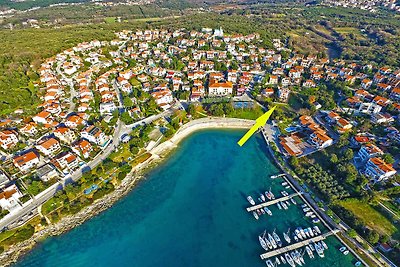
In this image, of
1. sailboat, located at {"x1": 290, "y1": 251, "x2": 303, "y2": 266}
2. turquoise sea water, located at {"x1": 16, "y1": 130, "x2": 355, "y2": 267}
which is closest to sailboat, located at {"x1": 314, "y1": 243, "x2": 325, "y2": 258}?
turquoise sea water, located at {"x1": 16, "y1": 130, "x2": 355, "y2": 267}

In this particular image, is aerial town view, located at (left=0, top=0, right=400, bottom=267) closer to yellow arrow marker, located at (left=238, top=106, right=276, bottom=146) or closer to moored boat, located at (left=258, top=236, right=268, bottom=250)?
moored boat, located at (left=258, top=236, right=268, bottom=250)

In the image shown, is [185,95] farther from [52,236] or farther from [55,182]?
[52,236]

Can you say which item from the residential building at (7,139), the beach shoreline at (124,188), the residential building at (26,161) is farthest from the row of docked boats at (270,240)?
the residential building at (7,139)

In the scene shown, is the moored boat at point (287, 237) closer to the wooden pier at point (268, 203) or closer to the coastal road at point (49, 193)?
the wooden pier at point (268, 203)

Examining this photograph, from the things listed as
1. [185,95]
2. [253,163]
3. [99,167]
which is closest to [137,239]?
[99,167]

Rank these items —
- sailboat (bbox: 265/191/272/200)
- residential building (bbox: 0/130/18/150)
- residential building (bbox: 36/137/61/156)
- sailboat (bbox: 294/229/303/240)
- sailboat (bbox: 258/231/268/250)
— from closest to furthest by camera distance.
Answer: sailboat (bbox: 258/231/268/250), sailboat (bbox: 294/229/303/240), sailboat (bbox: 265/191/272/200), residential building (bbox: 36/137/61/156), residential building (bbox: 0/130/18/150)
